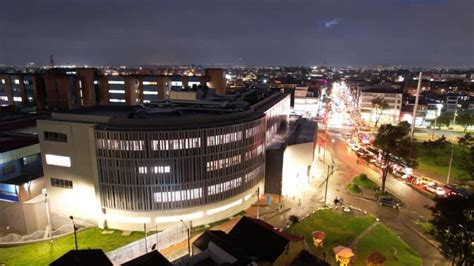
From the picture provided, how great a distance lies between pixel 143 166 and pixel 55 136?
49.0 feet

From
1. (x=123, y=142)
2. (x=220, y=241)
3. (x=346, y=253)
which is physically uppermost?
(x=123, y=142)

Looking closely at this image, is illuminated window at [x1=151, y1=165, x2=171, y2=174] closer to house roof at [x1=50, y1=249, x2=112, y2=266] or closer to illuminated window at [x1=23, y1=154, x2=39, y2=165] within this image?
house roof at [x1=50, y1=249, x2=112, y2=266]

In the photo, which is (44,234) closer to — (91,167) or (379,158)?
(91,167)

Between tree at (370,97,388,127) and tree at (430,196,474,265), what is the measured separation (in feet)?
312

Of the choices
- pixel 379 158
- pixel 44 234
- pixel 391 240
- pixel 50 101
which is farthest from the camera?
pixel 50 101

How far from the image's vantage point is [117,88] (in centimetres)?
12200

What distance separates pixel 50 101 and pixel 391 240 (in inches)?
4567

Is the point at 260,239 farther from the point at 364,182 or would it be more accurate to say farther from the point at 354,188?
the point at 364,182

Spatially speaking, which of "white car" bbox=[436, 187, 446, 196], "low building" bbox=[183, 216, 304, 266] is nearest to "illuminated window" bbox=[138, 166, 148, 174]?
"low building" bbox=[183, 216, 304, 266]

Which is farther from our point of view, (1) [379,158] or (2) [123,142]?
(1) [379,158]

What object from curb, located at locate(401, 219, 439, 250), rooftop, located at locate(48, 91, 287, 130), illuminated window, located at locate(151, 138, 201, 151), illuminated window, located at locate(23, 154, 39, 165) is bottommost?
curb, located at locate(401, 219, 439, 250)

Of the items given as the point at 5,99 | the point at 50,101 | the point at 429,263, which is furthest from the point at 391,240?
the point at 5,99

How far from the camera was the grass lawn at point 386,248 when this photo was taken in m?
37.5

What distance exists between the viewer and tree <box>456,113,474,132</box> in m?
107
